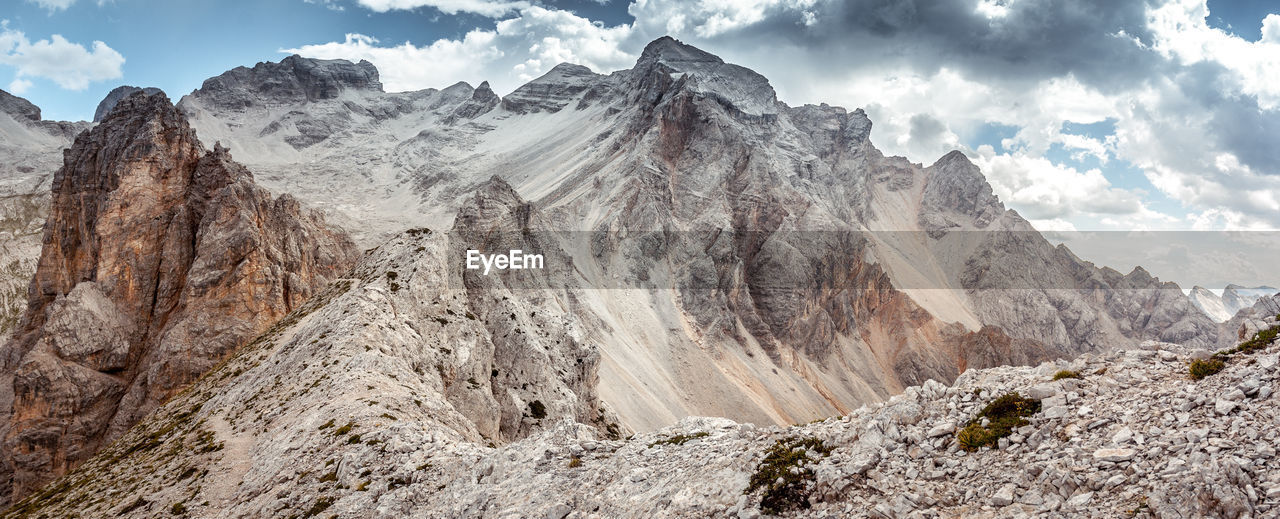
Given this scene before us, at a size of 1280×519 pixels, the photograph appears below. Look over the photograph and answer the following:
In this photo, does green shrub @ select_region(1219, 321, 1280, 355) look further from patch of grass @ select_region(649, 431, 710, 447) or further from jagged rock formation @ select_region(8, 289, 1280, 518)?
patch of grass @ select_region(649, 431, 710, 447)

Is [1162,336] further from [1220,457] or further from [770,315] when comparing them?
[1220,457]

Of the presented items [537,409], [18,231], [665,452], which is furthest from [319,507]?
[18,231]

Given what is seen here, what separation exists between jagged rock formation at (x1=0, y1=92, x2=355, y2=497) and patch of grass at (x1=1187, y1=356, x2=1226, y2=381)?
190ft

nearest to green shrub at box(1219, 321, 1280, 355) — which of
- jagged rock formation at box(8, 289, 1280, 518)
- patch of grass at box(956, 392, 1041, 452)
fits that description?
jagged rock formation at box(8, 289, 1280, 518)

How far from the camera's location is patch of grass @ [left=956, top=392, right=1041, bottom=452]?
40.8 ft

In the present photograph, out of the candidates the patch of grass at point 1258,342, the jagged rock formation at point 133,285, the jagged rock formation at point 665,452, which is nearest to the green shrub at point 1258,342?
the patch of grass at point 1258,342

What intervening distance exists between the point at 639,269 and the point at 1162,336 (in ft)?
607

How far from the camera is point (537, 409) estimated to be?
41094 mm

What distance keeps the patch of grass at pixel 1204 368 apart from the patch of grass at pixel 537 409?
1374 inches

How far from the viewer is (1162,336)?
→ 636 feet

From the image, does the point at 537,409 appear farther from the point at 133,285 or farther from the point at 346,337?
the point at 133,285

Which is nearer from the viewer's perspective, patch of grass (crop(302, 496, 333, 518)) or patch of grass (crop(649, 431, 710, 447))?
patch of grass (crop(649, 431, 710, 447))

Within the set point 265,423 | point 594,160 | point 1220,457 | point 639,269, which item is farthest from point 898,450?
point 594,160

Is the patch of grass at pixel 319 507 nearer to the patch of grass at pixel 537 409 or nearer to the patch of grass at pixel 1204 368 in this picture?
the patch of grass at pixel 537 409
